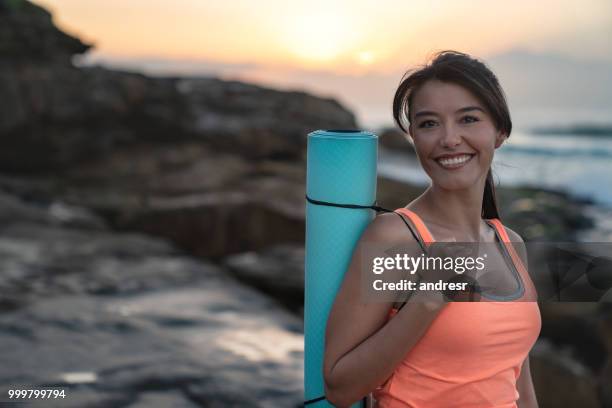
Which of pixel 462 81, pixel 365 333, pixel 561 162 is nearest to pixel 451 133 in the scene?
pixel 462 81

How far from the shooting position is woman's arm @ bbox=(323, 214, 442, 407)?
6.03 feet

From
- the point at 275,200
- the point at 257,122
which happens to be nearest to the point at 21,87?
the point at 257,122

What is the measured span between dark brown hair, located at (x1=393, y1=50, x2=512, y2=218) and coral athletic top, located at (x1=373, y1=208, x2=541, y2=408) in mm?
419

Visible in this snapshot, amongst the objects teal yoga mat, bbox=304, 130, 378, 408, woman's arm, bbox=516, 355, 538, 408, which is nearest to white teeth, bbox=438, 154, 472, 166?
teal yoga mat, bbox=304, 130, 378, 408

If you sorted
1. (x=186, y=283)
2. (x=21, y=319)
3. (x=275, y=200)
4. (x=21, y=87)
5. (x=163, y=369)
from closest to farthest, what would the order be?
(x=163, y=369), (x=21, y=319), (x=186, y=283), (x=275, y=200), (x=21, y=87)

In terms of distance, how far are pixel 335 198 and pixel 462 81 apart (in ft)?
1.84

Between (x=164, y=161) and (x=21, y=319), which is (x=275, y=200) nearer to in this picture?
(x=164, y=161)

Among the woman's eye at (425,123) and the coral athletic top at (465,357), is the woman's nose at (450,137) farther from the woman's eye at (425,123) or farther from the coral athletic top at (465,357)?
the coral athletic top at (465,357)

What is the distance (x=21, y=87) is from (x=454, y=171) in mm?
9113

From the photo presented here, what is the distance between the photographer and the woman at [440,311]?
6.25 feet

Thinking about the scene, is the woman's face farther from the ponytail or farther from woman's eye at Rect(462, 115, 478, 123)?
the ponytail

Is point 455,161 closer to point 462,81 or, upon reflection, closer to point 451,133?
point 451,133

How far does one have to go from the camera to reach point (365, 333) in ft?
6.32

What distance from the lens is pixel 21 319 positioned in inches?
169
